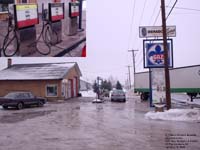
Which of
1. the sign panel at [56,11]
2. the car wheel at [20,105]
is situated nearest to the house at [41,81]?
the sign panel at [56,11]

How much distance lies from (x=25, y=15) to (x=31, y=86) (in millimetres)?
19796

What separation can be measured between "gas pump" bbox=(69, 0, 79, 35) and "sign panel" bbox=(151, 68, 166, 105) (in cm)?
819

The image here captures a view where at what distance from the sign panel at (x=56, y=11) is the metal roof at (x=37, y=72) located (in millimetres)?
15458

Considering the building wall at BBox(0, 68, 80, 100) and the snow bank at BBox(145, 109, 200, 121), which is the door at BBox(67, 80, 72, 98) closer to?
the building wall at BBox(0, 68, 80, 100)

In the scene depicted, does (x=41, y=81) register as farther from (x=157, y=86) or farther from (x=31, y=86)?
(x=157, y=86)

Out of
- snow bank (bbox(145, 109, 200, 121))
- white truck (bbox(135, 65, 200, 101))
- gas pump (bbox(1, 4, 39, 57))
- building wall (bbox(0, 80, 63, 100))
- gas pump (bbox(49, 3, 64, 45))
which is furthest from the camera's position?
building wall (bbox(0, 80, 63, 100))

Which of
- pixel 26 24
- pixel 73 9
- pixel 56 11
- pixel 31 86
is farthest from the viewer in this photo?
pixel 31 86

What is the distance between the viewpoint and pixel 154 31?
3403 centimetres

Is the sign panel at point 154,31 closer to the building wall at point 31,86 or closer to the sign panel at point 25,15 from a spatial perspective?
the sign panel at point 25,15

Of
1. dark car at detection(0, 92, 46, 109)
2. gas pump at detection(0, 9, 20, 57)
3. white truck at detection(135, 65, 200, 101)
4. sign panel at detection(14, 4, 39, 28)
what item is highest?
sign panel at detection(14, 4, 39, 28)

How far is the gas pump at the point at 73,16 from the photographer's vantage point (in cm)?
3556

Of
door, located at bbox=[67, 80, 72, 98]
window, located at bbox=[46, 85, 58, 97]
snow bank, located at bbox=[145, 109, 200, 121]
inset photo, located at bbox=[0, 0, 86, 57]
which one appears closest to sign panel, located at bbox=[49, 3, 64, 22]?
inset photo, located at bbox=[0, 0, 86, 57]

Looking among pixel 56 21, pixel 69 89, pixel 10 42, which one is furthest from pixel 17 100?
pixel 69 89

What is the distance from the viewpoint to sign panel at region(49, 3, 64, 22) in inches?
1362
